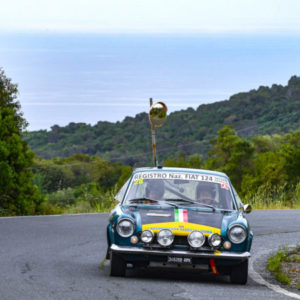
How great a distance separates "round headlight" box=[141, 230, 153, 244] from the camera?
30.8 feet

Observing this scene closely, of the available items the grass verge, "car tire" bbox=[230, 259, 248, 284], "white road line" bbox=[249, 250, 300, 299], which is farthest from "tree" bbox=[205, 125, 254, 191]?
"car tire" bbox=[230, 259, 248, 284]

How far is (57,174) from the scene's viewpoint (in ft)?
299

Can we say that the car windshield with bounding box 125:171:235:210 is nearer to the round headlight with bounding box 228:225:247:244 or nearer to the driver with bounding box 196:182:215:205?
the driver with bounding box 196:182:215:205

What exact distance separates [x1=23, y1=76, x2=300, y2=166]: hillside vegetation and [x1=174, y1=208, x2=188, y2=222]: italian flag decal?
110 meters

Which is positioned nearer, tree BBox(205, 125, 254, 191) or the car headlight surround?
the car headlight surround

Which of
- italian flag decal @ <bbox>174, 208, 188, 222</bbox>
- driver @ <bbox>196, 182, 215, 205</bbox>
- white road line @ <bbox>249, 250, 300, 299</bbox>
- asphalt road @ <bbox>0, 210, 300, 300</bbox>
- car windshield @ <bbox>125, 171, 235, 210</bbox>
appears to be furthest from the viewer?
driver @ <bbox>196, 182, 215, 205</bbox>

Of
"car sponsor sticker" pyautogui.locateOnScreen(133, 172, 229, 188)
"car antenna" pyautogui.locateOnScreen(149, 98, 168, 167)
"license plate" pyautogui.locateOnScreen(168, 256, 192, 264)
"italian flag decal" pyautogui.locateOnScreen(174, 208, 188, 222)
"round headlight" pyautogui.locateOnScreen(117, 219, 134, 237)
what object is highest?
"car antenna" pyautogui.locateOnScreen(149, 98, 168, 167)

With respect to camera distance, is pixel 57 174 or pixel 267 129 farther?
pixel 267 129

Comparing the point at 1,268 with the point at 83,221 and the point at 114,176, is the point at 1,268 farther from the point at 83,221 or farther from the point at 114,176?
the point at 114,176

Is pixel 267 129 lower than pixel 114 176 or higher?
higher

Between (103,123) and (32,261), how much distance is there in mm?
139114

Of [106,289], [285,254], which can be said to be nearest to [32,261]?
[106,289]

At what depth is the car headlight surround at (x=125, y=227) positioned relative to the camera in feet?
31.2

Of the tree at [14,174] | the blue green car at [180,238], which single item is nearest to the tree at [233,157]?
the tree at [14,174]
